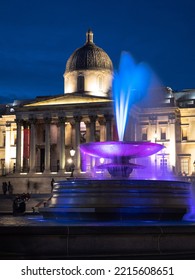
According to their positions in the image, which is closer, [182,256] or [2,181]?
[182,256]

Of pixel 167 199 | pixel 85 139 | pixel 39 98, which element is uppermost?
pixel 39 98

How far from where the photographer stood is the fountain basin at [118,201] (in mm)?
16234

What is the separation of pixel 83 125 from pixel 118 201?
50663 mm

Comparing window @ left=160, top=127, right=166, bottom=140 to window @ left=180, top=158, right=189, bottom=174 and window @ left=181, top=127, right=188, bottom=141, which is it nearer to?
window @ left=181, top=127, right=188, bottom=141

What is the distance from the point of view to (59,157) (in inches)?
2448

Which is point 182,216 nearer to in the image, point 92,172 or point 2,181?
point 92,172

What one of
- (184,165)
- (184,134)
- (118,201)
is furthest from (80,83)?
(118,201)

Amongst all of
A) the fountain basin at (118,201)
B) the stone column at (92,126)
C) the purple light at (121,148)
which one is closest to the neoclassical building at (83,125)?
the stone column at (92,126)

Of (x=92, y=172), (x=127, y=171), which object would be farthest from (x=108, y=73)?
(x=127, y=171)

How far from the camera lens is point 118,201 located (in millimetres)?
16250

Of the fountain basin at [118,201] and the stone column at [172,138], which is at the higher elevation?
the stone column at [172,138]

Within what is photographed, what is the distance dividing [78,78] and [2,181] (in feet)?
55.5

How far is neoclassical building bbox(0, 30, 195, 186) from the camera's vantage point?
6128 cm

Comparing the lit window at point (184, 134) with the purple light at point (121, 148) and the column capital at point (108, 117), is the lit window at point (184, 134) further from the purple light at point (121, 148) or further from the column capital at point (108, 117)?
the purple light at point (121, 148)
